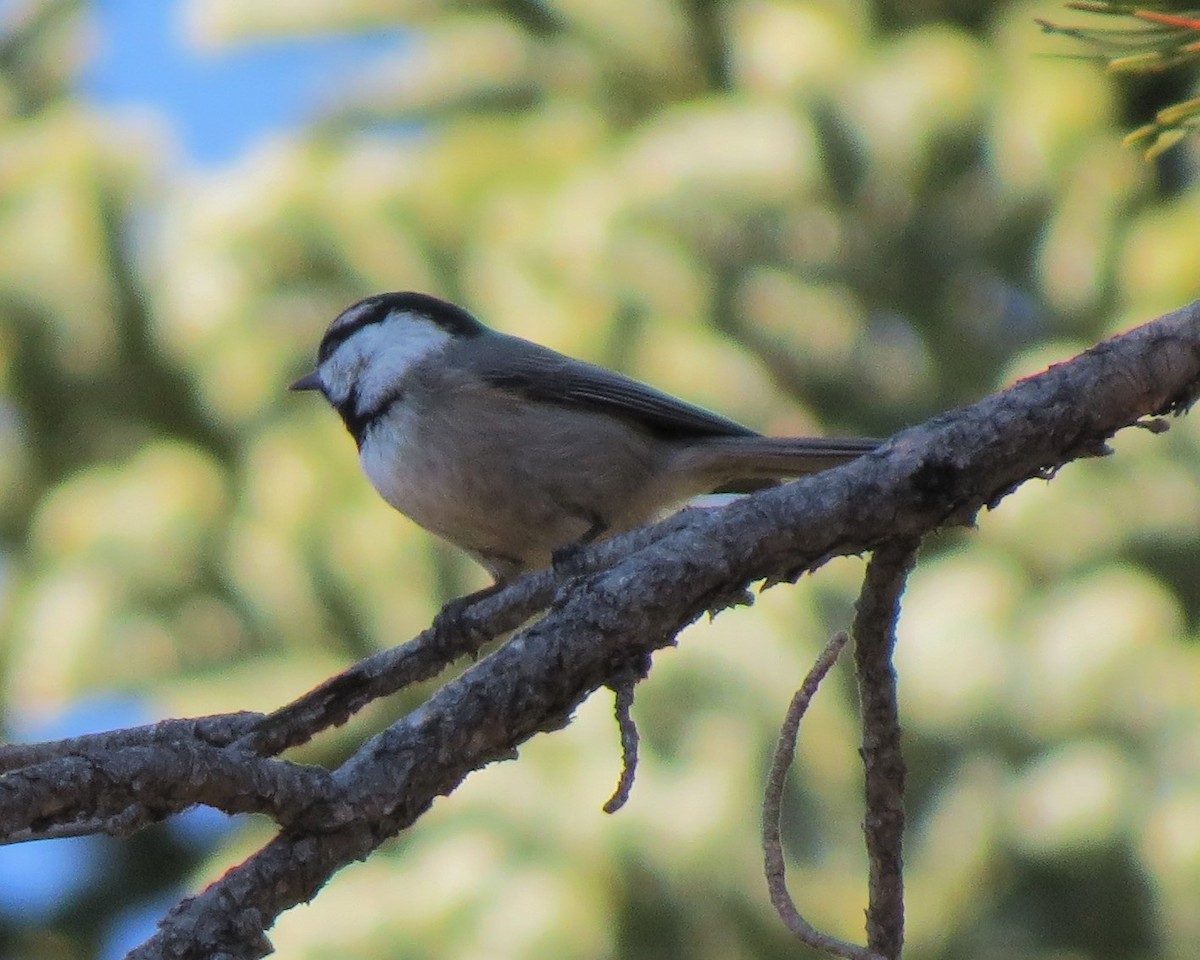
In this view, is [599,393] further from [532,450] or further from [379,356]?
[379,356]

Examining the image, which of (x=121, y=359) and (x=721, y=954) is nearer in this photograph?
(x=721, y=954)

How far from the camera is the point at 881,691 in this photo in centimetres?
169

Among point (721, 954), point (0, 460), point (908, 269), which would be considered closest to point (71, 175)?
point (0, 460)

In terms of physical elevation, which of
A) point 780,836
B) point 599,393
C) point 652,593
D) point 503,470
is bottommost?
point 780,836

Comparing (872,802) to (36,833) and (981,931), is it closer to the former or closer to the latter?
(36,833)

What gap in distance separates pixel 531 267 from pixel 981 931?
287 cm

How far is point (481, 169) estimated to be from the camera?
638 centimetres

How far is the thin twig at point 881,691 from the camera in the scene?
165 cm

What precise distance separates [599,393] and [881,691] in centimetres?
174

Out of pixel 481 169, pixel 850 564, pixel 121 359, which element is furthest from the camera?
pixel 121 359

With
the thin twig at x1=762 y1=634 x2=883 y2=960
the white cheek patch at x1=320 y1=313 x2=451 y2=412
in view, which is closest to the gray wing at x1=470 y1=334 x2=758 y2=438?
the white cheek patch at x1=320 y1=313 x2=451 y2=412

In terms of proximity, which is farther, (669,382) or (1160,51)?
(669,382)

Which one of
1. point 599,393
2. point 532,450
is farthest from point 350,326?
point 532,450

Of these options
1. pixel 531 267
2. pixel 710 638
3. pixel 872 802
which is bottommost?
pixel 872 802
